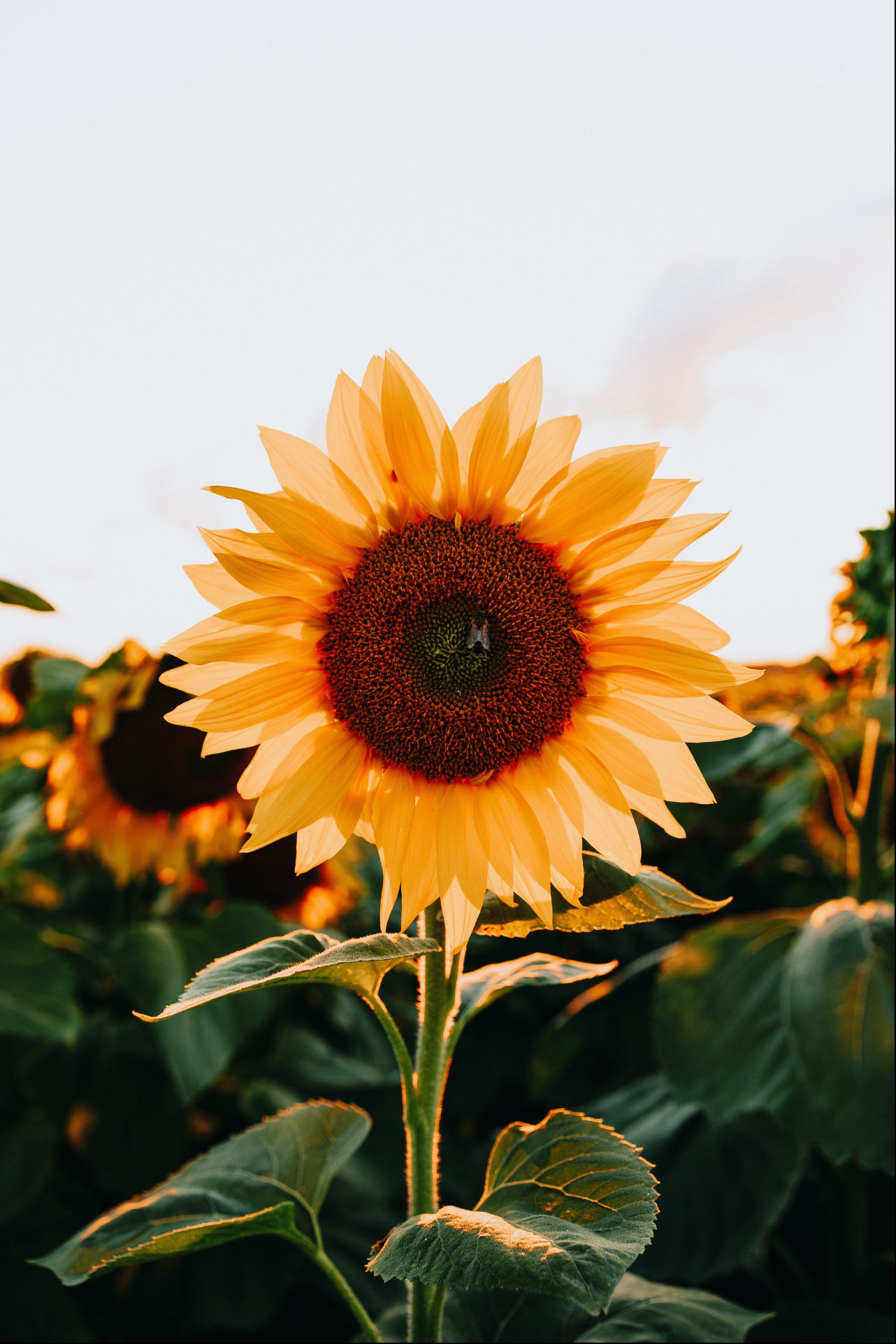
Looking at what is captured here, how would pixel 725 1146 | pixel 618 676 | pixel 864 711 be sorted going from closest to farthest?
pixel 618 676 → pixel 864 711 → pixel 725 1146

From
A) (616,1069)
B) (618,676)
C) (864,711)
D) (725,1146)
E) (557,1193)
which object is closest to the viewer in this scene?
(557,1193)

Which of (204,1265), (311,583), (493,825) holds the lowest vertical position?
(204,1265)

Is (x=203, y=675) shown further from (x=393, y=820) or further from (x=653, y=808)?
(x=653, y=808)

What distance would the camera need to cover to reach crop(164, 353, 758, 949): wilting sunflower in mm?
920

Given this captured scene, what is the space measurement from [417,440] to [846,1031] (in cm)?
132

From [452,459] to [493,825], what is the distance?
0.38 meters

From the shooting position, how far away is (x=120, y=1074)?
2025 millimetres

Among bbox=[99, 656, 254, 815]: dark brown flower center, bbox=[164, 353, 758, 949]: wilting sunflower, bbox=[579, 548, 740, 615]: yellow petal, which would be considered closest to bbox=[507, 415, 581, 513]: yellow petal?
bbox=[164, 353, 758, 949]: wilting sunflower

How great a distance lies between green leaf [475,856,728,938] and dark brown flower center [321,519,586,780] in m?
0.16

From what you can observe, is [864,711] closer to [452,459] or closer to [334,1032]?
[452,459]

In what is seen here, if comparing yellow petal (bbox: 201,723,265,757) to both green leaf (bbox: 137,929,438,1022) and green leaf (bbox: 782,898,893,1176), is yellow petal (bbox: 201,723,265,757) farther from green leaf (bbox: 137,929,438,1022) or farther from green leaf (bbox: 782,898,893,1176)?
green leaf (bbox: 782,898,893,1176)

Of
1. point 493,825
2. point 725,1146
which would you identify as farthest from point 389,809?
point 725,1146

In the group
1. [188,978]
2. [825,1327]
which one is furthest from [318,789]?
[825,1327]

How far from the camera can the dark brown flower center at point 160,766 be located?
7.57ft
